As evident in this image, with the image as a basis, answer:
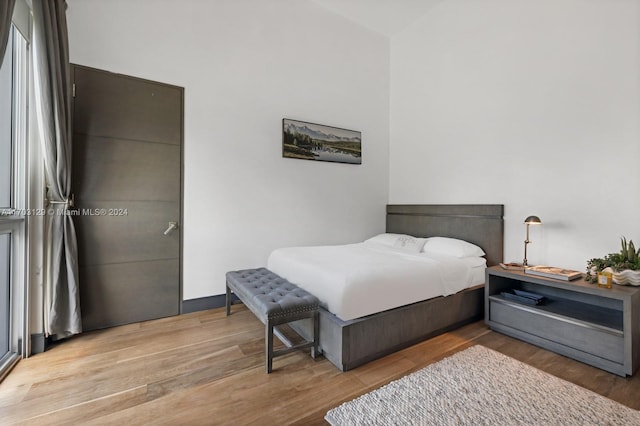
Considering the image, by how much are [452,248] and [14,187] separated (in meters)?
3.92

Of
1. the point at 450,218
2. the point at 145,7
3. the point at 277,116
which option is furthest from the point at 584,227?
the point at 145,7

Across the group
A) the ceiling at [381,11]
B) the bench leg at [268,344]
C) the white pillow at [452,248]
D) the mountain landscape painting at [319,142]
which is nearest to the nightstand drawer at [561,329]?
the white pillow at [452,248]

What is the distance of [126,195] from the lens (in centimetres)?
271

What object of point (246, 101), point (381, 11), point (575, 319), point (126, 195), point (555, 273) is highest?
point (381, 11)

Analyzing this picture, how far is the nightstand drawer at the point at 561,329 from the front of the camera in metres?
1.96

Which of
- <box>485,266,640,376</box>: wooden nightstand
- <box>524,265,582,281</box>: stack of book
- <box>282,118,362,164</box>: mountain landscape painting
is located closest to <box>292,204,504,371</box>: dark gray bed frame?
<box>485,266,640,376</box>: wooden nightstand

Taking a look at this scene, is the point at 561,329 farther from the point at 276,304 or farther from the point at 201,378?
the point at 201,378

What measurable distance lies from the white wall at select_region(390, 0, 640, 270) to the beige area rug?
1381 millimetres

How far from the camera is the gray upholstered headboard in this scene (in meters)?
3.15

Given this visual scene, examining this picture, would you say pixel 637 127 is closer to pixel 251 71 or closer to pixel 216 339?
pixel 251 71

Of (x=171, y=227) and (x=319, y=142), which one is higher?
(x=319, y=142)

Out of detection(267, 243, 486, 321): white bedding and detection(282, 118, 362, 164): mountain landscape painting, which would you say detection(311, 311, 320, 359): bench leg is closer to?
detection(267, 243, 486, 321): white bedding

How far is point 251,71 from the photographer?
131 inches

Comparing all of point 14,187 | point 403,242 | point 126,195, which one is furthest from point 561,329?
point 14,187
